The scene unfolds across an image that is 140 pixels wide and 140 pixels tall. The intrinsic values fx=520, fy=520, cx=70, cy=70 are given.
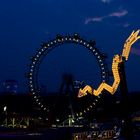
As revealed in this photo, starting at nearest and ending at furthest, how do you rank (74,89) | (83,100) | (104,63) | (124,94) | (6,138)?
1. (124,94)
2. (6,138)
3. (104,63)
4. (74,89)
5. (83,100)

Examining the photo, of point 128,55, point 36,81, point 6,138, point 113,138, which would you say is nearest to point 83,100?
point 36,81

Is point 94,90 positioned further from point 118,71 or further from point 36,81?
point 36,81

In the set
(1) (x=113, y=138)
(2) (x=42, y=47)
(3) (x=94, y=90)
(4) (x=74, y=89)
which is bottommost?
(1) (x=113, y=138)

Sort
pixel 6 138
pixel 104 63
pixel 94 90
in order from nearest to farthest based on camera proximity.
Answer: pixel 94 90 → pixel 6 138 → pixel 104 63

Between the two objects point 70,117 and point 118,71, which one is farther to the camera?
point 70,117

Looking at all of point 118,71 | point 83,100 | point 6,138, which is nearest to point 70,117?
point 83,100

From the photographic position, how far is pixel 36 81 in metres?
49.7

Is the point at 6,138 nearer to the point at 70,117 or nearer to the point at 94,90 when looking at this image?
the point at 94,90

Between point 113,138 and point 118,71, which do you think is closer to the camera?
point 118,71

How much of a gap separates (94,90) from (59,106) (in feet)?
98.8

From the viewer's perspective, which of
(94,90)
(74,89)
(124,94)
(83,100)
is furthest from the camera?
(83,100)

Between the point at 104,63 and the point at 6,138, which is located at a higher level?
the point at 104,63

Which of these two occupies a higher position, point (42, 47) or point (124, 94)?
point (42, 47)

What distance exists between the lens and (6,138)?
34875mm
